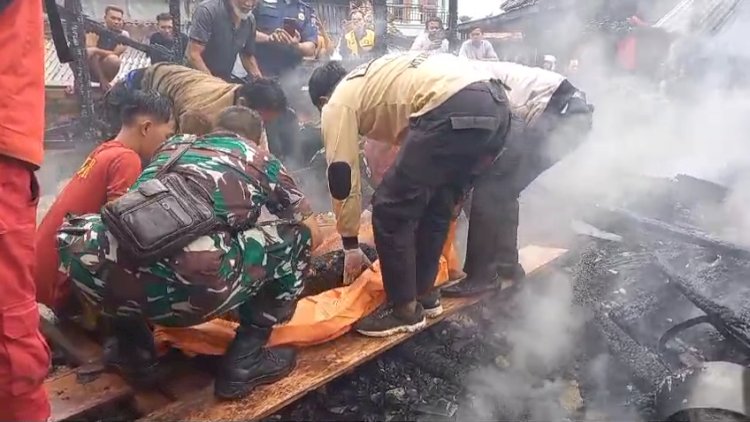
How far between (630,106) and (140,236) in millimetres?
10627

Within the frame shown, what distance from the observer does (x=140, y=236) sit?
237 cm

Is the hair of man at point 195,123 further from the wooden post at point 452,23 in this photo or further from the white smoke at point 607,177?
the wooden post at point 452,23

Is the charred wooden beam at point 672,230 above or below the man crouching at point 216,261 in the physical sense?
below

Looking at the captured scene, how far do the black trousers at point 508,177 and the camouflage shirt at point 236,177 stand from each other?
1623mm

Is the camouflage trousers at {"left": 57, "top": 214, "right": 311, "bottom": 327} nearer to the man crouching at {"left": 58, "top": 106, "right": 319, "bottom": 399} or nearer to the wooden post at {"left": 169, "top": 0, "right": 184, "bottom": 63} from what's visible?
the man crouching at {"left": 58, "top": 106, "right": 319, "bottom": 399}

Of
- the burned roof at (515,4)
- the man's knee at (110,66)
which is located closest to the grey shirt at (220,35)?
the man's knee at (110,66)

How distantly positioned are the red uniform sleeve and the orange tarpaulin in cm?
72

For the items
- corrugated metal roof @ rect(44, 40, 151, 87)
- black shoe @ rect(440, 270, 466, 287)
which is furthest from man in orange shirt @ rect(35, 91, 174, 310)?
corrugated metal roof @ rect(44, 40, 151, 87)

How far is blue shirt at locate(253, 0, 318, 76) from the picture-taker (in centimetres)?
777

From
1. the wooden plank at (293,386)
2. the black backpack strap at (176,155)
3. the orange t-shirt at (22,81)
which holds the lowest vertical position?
the wooden plank at (293,386)

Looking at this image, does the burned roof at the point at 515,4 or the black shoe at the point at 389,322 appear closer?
the black shoe at the point at 389,322

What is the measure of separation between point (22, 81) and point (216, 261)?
0.94m

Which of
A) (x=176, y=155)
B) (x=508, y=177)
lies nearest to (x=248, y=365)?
(x=176, y=155)

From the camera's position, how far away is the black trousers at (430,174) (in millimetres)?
3379
